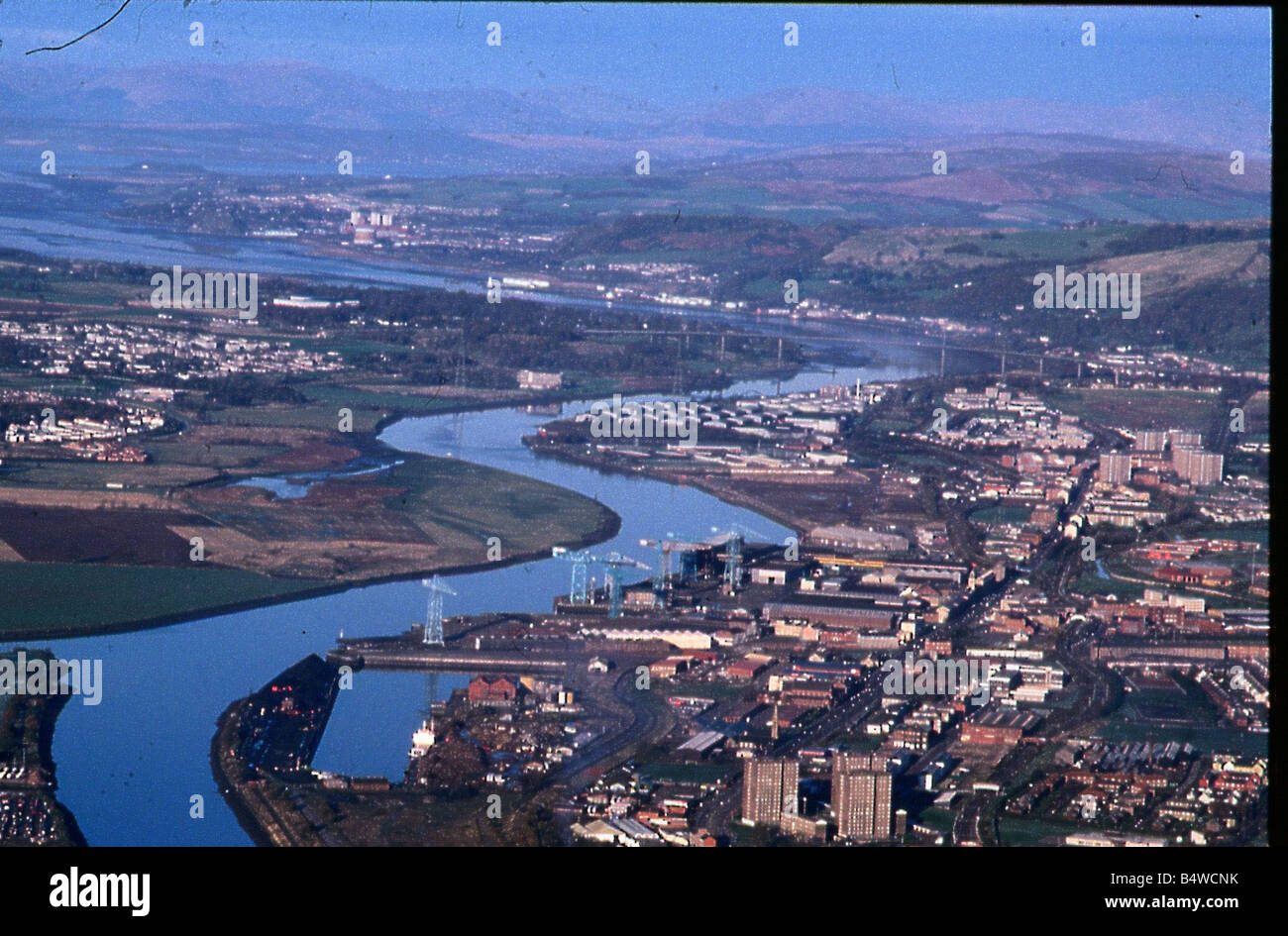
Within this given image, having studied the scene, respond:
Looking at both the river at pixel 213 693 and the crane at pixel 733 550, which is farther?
the crane at pixel 733 550

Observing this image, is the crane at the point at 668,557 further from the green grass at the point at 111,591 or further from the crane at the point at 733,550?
the green grass at the point at 111,591

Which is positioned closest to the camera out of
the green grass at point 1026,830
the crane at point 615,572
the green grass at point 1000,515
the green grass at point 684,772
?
the green grass at point 1026,830

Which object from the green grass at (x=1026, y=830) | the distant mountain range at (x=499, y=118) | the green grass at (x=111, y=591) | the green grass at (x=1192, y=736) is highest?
the distant mountain range at (x=499, y=118)

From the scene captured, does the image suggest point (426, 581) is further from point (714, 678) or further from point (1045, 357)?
point (1045, 357)

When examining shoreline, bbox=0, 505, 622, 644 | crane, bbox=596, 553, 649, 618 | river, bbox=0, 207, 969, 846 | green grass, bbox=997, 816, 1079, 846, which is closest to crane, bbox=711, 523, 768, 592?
river, bbox=0, 207, 969, 846

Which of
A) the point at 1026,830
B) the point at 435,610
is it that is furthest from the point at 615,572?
the point at 1026,830

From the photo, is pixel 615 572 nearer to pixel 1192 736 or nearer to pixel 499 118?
pixel 1192 736

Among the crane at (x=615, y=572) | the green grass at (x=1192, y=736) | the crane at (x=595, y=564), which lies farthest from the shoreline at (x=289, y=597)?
the green grass at (x=1192, y=736)

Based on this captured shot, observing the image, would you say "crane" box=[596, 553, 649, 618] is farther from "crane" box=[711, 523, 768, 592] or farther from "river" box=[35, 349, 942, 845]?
"crane" box=[711, 523, 768, 592]

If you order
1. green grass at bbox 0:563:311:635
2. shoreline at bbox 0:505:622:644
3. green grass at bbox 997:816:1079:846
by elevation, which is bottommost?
green grass at bbox 997:816:1079:846

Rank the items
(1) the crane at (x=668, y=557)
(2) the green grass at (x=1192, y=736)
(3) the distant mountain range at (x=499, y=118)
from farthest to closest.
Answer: (3) the distant mountain range at (x=499, y=118), (1) the crane at (x=668, y=557), (2) the green grass at (x=1192, y=736)

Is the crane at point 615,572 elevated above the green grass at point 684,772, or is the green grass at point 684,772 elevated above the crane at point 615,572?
the crane at point 615,572
